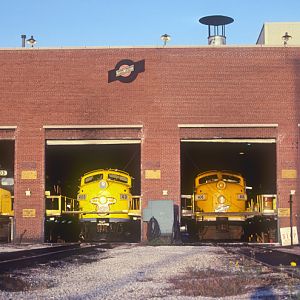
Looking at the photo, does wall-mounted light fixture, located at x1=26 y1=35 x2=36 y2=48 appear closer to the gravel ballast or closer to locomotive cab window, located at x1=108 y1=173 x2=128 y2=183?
locomotive cab window, located at x1=108 y1=173 x2=128 y2=183

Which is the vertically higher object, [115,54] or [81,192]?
[115,54]

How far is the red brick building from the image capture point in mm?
Result: 33781

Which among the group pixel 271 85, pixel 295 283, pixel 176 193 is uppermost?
pixel 271 85

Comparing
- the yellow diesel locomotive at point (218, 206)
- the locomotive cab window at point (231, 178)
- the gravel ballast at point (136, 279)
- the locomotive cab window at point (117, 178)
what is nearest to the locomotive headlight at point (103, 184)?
the locomotive cab window at point (117, 178)

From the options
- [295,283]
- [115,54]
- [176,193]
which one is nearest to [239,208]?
[176,193]

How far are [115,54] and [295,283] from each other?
2376 cm

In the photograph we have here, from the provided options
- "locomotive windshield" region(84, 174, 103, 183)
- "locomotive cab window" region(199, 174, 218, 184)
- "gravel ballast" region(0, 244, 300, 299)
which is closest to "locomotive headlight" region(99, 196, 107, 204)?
"locomotive windshield" region(84, 174, 103, 183)

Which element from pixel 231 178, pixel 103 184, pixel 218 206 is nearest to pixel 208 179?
pixel 231 178

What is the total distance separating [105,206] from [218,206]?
5491 mm

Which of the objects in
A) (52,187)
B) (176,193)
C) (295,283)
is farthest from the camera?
(52,187)

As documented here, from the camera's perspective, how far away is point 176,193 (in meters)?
33.4

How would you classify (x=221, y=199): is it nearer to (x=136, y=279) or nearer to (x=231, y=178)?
(x=231, y=178)

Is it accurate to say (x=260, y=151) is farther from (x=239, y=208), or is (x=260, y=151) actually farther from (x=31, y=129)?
(x=31, y=129)

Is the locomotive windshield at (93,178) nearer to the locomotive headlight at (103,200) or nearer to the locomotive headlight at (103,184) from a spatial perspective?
the locomotive headlight at (103,184)
